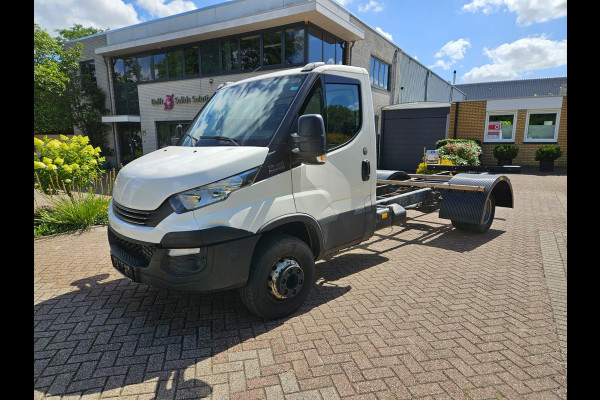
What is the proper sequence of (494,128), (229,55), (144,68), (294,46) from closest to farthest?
1. (294,46)
2. (229,55)
3. (494,128)
4. (144,68)

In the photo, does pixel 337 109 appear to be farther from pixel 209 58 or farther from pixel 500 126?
pixel 500 126

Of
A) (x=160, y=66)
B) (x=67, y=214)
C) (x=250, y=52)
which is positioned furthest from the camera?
(x=160, y=66)

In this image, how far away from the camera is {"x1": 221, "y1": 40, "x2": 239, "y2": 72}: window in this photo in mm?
15102

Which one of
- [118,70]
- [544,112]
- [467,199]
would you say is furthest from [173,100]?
[544,112]

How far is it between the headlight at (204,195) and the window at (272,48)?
493 inches

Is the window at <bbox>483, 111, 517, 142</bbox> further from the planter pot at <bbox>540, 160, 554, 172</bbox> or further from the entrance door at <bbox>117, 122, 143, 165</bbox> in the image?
the entrance door at <bbox>117, 122, 143, 165</bbox>

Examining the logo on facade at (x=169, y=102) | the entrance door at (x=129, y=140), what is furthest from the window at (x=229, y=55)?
the entrance door at (x=129, y=140)

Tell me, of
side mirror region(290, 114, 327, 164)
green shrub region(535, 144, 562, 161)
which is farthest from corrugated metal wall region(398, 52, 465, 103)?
side mirror region(290, 114, 327, 164)

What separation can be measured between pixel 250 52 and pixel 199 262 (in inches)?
545

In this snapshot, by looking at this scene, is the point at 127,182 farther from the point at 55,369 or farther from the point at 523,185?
the point at 523,185

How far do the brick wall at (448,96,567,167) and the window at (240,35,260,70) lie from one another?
1079cm

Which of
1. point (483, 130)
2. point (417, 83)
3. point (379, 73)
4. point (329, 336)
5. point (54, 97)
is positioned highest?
point (417, 83)

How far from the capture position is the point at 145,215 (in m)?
2.90

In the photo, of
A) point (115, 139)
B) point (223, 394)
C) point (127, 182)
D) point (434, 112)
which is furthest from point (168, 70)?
point (223, 394)
